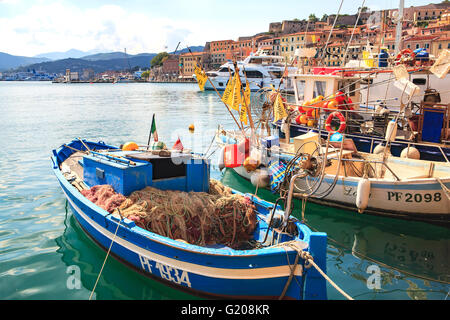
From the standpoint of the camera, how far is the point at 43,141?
21453 mm

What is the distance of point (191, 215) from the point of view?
22.9 ft

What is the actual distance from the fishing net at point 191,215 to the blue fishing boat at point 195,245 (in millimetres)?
181

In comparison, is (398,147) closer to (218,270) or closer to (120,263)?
(218,270)

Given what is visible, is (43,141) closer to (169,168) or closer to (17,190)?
(17,190)

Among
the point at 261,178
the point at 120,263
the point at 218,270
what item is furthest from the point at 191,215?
the point at 261,178

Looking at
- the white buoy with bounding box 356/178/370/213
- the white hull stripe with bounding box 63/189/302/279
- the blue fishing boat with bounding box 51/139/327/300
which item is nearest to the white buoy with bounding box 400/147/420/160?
the white buoy with bounding box 356/178/370/213

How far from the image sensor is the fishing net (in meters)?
6.84

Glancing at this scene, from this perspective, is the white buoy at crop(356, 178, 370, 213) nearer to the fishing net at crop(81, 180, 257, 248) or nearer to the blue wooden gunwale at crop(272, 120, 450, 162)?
Answer: the blue wooden gunwale at crop(272, 120, 450, 162)

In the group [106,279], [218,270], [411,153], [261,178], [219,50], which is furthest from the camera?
[219,50]

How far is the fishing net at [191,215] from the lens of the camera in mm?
6840

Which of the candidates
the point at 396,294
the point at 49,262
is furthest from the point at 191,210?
the point at 396,294

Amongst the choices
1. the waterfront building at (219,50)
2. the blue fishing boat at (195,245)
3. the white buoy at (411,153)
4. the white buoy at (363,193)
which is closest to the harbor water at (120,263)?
the blue fishing boat at (195,245)

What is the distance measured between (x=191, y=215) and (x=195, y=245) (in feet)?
2.48

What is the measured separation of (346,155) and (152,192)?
653cm
